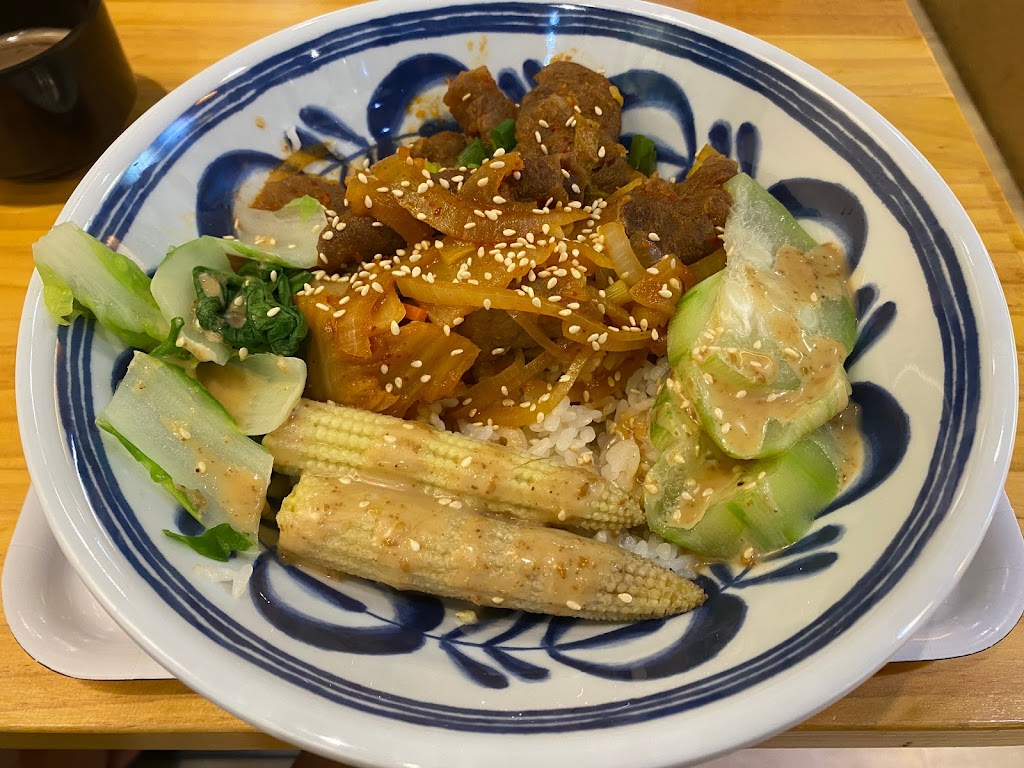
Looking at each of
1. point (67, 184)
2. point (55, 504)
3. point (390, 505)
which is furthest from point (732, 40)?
point (67, 184)

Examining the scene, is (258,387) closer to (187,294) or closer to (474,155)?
(187,294)

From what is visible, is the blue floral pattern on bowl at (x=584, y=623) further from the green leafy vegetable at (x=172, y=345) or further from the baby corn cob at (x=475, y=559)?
the green leafy vegetable at (x=172, y=345)

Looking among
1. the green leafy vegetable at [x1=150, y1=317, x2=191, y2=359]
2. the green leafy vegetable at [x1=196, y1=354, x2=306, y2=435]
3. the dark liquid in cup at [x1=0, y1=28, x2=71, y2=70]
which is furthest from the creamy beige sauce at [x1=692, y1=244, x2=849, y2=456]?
the dark liquid in cup at [x1=0, y1=28, x2=71, y2=70]

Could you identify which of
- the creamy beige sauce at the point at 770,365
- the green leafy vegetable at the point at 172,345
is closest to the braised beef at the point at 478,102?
the creamy beige sauce at the point at 770,365

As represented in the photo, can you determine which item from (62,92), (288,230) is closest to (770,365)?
(288,230)

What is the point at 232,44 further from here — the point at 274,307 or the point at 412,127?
the point at 274,307

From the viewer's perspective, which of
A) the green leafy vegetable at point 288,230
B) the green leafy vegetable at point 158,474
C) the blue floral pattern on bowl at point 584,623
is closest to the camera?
the blue floral pattern on bowl at point 584,623
